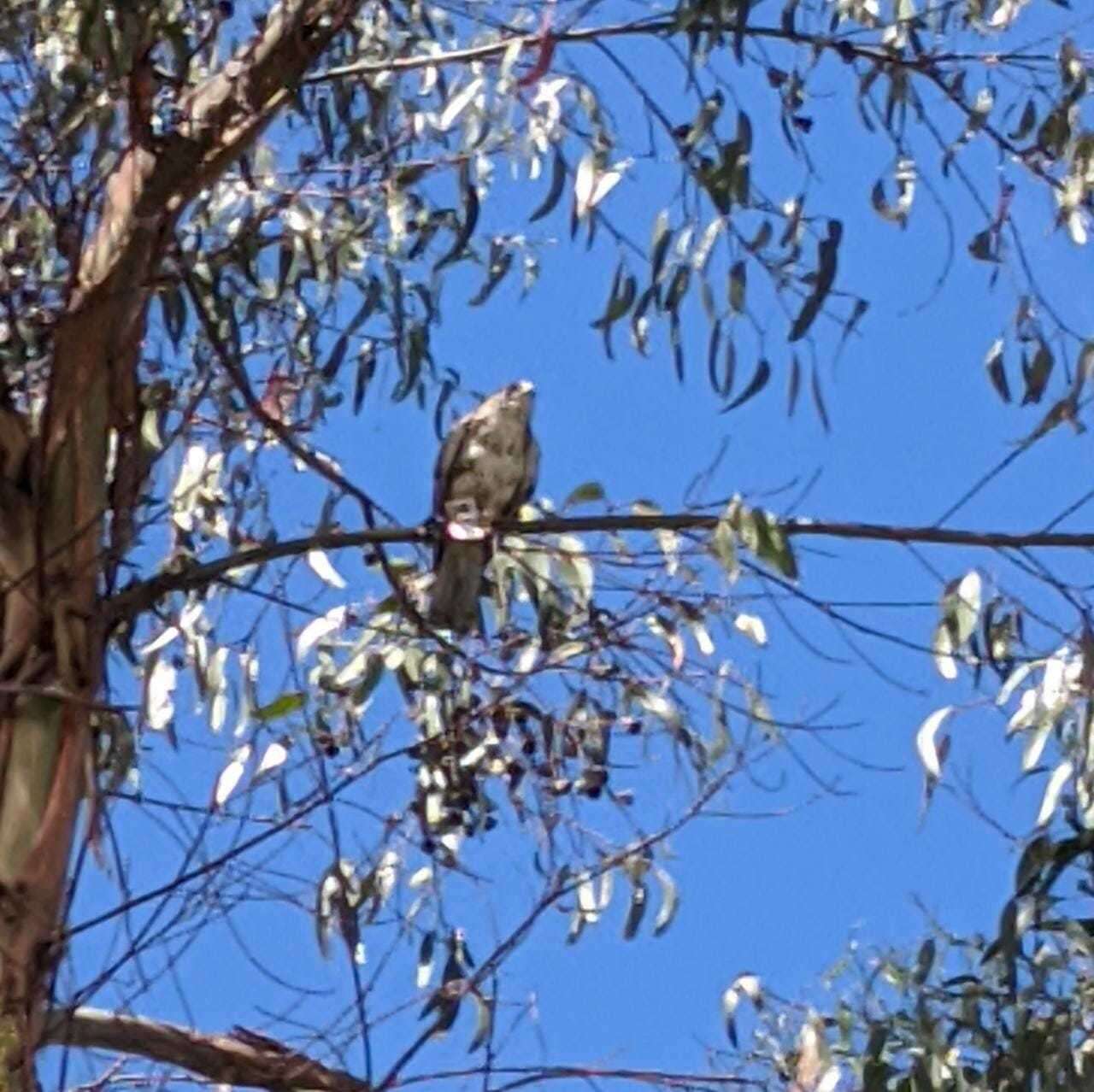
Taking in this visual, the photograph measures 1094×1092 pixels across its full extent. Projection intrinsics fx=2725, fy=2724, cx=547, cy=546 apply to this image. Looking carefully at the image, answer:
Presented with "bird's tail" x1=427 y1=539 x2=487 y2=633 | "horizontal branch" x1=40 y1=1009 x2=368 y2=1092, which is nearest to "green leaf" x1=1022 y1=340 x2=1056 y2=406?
"bird's tail" x1=427 y1=539 x2=487 y2=633

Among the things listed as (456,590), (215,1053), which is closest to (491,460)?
(456,590)

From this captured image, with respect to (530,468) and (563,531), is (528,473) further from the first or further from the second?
(563,531)

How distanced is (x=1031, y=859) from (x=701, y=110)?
1.17 metres

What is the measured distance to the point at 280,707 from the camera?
3363mm

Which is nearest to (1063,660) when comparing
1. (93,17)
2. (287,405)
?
(287,405)

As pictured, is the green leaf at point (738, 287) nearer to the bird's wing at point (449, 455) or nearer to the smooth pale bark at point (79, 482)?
the smooth pale bark at point (79, 482)

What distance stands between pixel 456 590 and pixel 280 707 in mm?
622

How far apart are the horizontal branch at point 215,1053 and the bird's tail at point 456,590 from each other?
0.76 m

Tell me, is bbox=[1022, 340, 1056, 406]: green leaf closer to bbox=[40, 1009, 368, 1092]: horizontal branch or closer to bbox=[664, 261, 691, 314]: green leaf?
bbox=[664, 261, 691, 314]: green leaf

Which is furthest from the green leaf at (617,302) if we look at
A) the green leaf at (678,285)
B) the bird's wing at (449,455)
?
the bird's wing at (449,455)

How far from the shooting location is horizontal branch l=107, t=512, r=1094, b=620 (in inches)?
123

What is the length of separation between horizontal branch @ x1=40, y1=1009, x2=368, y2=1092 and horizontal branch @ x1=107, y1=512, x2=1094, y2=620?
1.66ft

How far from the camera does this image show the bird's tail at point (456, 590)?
3.89 meters

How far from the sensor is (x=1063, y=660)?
3.70 metres
